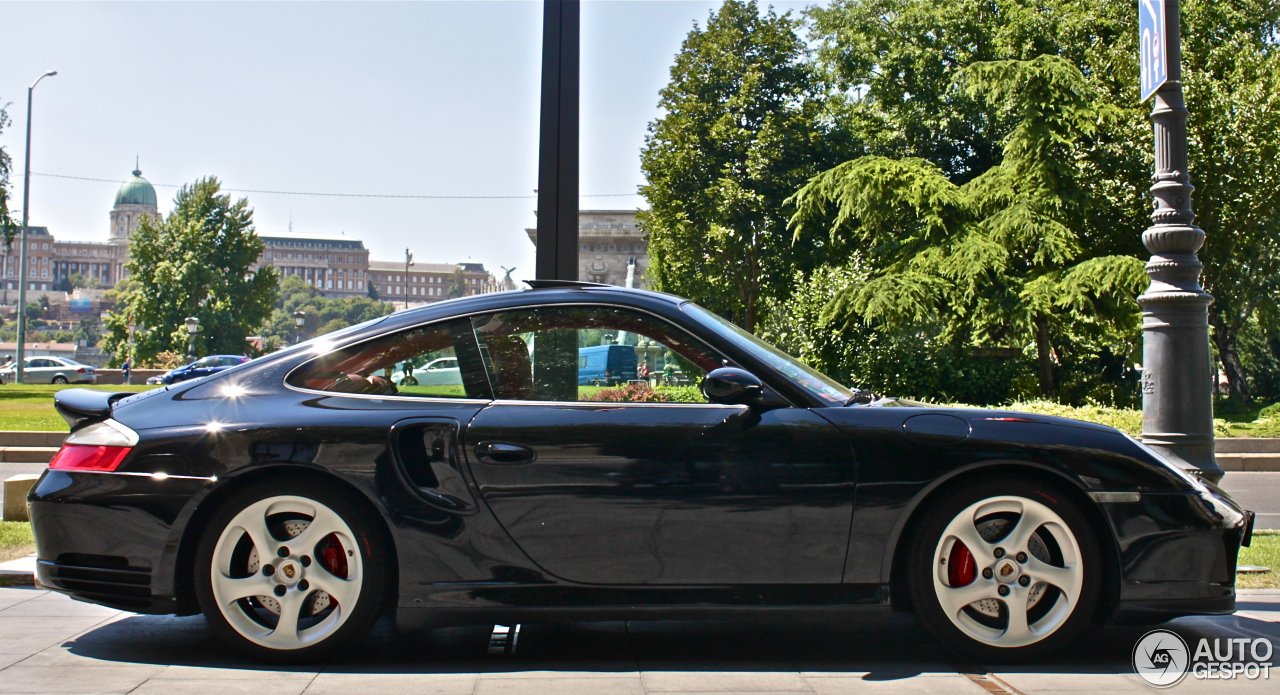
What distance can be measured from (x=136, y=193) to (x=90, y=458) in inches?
8019

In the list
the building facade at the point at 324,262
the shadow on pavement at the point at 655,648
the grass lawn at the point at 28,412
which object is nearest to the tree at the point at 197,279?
the grass lawn at the point at 28,412

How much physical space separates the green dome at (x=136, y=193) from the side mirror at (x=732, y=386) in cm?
20279

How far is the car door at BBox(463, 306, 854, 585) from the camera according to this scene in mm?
3352

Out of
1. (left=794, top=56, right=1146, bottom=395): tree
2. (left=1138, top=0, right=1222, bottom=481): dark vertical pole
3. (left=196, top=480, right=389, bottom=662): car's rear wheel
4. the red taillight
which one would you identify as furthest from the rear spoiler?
(left=794, top=56, right=1146, bottom=395): tree

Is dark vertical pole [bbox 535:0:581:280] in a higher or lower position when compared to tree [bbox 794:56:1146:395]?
lower

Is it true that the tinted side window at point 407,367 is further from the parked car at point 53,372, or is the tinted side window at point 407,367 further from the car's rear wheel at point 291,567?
the parked car at point 53,372

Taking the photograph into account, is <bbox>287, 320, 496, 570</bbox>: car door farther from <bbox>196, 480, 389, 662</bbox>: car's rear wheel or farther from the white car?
<bbox>196, 480, 389, 662</bbox>: car's rear wheel

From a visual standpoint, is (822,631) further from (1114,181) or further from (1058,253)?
(1114,181)

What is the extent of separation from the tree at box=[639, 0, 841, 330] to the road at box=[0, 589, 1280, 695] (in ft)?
93.4

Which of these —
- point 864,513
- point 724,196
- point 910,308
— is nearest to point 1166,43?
point 864,513

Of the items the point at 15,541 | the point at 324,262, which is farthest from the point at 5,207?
the point at 324,262

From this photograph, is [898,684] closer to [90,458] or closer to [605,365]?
[605,365]

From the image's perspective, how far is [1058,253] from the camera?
2212cm

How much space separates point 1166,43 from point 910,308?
58.3 ft
